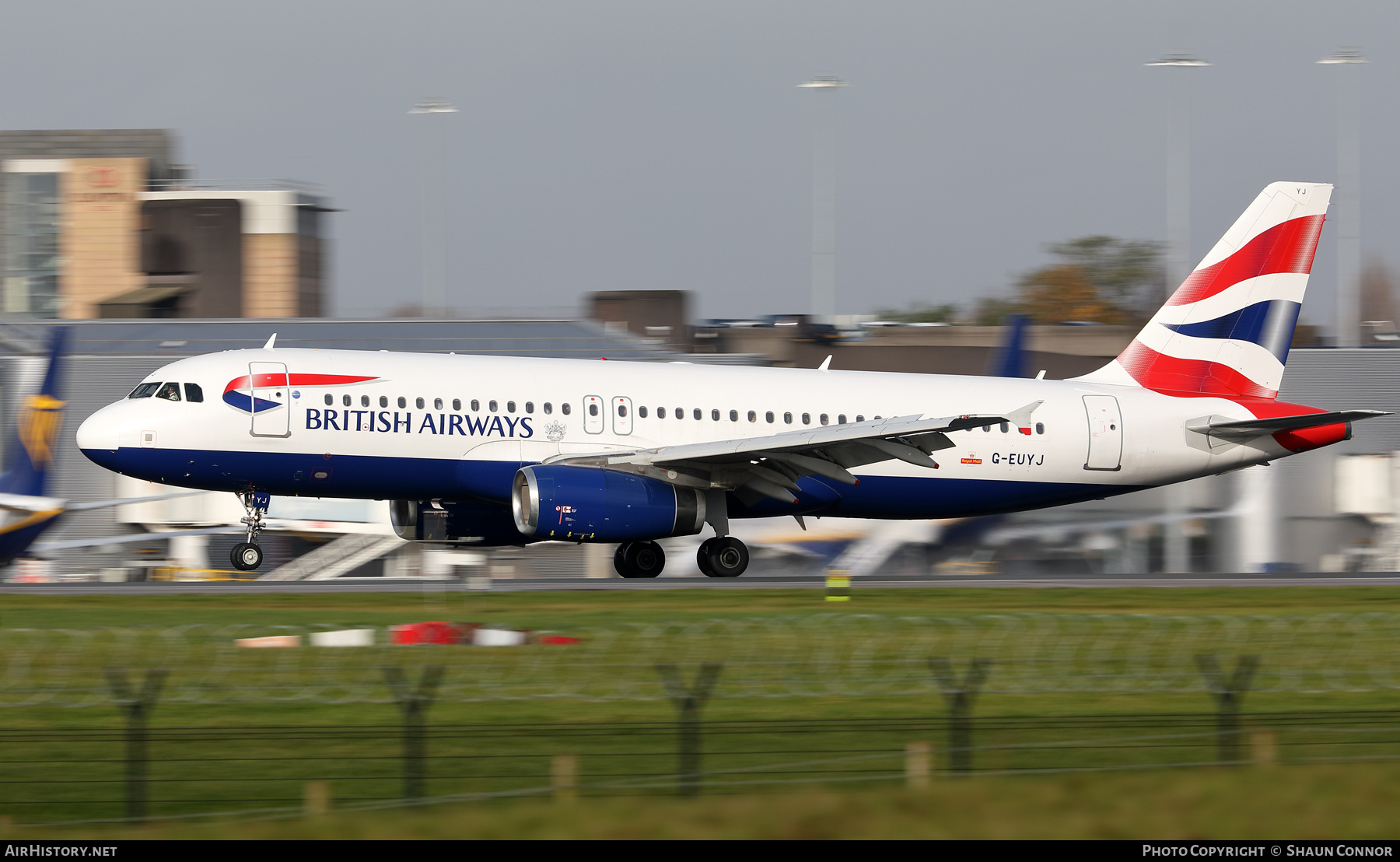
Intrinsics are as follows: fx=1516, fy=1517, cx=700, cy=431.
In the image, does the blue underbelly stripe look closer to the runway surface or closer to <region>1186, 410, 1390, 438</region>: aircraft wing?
the runway surface

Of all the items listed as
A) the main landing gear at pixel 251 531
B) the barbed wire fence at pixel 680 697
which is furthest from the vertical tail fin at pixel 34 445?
the barbed wire fence at pixel 680 697

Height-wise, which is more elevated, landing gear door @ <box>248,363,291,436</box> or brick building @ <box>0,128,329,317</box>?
brick building @ <box>0,128,329,317</box>

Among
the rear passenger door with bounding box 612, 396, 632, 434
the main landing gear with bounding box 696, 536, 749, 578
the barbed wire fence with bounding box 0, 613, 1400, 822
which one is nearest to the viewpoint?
the barbed wire fence with bounding box 0, 613, 1400, 822

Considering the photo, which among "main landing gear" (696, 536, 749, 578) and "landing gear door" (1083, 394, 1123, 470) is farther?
"landing gear door" (1083, 394, 1123, 470)

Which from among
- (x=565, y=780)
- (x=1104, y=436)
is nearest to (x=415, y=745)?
(x=565, y=780)

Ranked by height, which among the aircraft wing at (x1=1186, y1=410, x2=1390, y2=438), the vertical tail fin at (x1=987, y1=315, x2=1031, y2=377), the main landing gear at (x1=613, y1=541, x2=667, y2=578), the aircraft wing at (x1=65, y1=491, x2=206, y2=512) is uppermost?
the vertical tail fin at (x1=987, y1=315, x2=1031, y2=377)

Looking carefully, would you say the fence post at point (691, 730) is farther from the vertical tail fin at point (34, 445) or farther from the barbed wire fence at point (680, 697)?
the vertical tail fin at point (34, 445)

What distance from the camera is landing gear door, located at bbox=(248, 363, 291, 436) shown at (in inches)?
1008

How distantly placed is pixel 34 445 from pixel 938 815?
27173 mm

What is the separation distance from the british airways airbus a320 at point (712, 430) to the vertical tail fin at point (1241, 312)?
0.04 meters

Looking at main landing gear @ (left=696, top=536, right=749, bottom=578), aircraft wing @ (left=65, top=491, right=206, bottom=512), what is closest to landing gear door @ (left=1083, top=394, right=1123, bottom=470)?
Answer: main landing gear @ (left=696, top=536, right=749, bottom=578)

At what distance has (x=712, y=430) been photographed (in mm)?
27828

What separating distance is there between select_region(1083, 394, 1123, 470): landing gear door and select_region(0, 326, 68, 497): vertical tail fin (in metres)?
21.1

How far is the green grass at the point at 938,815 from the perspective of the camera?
8.80 metres
